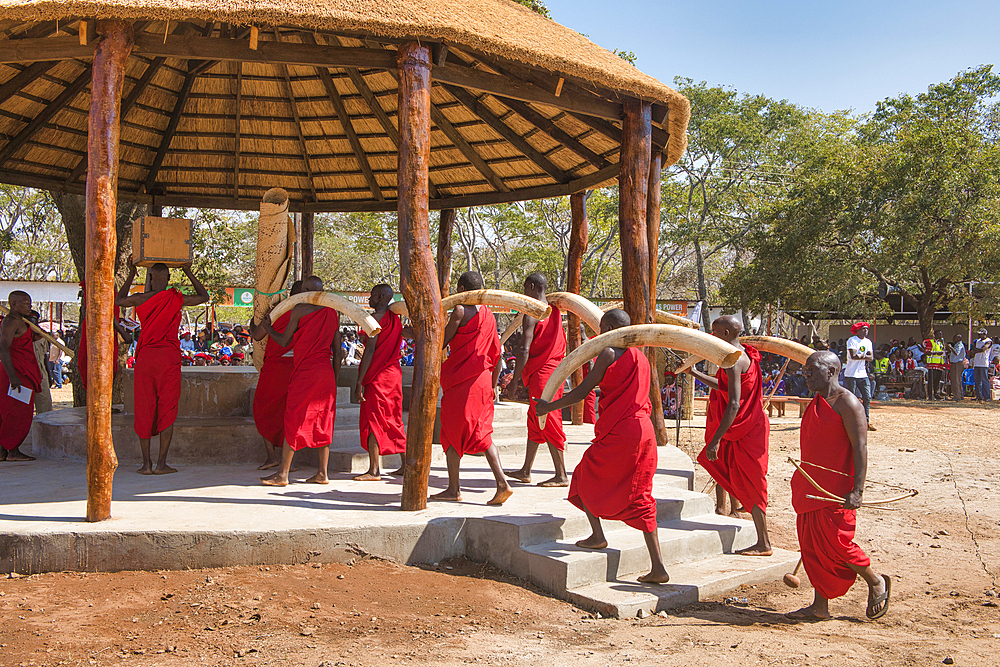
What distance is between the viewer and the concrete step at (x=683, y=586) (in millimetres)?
4601

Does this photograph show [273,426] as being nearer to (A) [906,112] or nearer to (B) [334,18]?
(B) [334,18]

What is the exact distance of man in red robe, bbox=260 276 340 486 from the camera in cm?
629

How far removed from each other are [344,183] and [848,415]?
899 cm

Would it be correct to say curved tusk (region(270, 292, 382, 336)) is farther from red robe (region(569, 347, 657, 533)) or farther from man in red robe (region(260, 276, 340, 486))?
red robe (region(569, 347, 657, 533))

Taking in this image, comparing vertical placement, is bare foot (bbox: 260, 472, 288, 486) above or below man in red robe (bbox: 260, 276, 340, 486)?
below

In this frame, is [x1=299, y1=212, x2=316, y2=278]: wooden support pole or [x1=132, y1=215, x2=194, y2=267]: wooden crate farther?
[x1=299, y1=212, x2=316, y2=278]: wooden support pole

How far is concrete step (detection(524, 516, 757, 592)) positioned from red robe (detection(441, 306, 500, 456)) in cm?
104

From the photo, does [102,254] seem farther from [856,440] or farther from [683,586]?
[856,440]

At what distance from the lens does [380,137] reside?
1052cm

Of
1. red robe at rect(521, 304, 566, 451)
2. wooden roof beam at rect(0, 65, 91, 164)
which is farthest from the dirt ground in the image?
wooden roof beam at rect(0, 65, 91, 164)

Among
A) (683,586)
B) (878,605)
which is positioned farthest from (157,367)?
(878,605)

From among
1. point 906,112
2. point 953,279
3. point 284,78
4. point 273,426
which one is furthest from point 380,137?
point 906,112

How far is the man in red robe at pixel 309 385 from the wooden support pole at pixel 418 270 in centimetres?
101

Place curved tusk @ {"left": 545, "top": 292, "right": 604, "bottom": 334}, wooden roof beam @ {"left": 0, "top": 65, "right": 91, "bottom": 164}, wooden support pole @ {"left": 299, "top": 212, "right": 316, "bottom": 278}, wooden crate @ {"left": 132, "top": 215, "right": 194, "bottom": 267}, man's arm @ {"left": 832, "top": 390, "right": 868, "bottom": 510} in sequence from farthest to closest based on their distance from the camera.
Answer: wooden support pole @ {"left": 299, "top": 212, "right": 316, "bottom": 278}
wooden roof beam @ {"left": 0, "top": 65, "right": 91, "bottom": 164}
wooden crate @ {"left": 132, "top": 215, "right": 194, "bottom": 267}
curved tusk @ {"left": 545, "top": 292, "right": 604, "bottom": 334}
man's arm @ {"left": 832, "top": 390, "right": 868, "bottom": 510}
